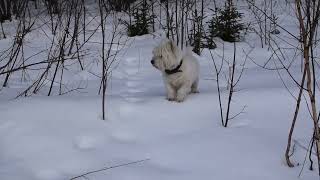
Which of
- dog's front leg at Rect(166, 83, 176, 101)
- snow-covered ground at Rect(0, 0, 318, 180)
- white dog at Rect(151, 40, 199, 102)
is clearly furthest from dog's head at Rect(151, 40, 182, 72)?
snow-covered ground at Rect(0, 0, 318, 180)

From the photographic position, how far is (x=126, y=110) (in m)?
5.21

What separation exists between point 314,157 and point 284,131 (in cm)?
66

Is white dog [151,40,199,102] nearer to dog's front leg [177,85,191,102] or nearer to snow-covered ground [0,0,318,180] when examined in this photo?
dog's front leg [177,85,191,102]

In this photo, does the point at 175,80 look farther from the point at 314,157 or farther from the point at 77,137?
the point at 314,157

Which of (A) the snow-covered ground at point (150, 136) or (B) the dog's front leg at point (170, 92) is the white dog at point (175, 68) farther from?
(A) the snow-covered ground at point (150, 136)

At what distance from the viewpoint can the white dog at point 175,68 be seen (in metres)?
5.52

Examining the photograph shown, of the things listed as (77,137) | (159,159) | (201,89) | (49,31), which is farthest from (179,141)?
(49,31)

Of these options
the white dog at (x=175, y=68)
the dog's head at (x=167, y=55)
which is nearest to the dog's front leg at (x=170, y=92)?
the white dog at (x=175, y=68)

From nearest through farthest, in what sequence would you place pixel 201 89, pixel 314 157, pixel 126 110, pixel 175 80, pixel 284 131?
pixel 314 157 → pixel 284 131 → pixel 126 110 → pixel 175 80 → pixel 201 89

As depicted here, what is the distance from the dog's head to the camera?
18.0 ft

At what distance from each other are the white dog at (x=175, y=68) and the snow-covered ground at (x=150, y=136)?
6.5 inches

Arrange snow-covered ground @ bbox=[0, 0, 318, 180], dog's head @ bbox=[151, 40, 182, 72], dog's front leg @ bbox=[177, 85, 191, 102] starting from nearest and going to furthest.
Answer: snow-covered ground @ bbox=[0, 0, 318, 180] → dog's head @ bbox=[151, 40, 182, 72] → dog's front leg @ bbox=[177, 85, 191, 102]

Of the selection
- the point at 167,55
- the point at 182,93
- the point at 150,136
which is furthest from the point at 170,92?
the point at 150,136

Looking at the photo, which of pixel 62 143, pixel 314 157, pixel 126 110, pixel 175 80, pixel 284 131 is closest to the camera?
→ pixel 314 157
